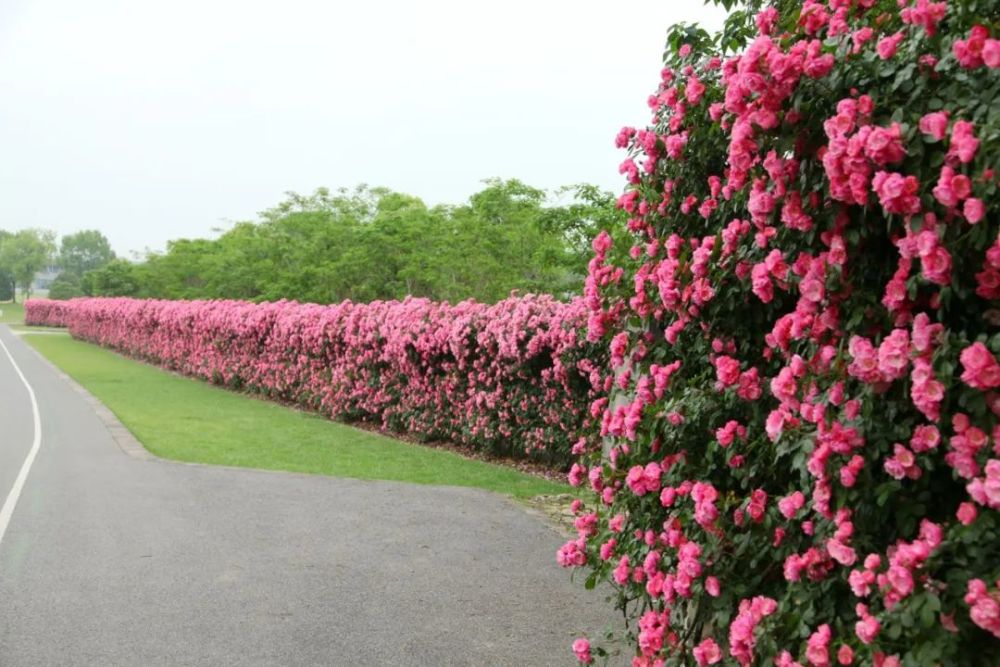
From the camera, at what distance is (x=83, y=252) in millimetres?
156375

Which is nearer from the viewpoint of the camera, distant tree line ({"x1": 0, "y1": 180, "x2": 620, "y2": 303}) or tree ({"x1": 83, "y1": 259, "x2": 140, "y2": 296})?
distant tree line ({"x1": 0, "y1": 180, "x2": 620, "y2": 303})

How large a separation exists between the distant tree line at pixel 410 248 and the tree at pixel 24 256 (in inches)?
4568

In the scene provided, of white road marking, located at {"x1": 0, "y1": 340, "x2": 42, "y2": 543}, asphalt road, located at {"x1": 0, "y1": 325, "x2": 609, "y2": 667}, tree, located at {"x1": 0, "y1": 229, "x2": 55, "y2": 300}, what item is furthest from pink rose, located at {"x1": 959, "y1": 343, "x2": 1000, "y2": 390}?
tree, located at {"x1": 0, "y1": 229, "x2": 55, "y2": 300}

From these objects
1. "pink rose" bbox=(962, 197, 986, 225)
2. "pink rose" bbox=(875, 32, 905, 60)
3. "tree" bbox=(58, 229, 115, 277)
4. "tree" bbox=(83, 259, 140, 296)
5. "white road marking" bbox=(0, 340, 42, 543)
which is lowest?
"white road marking" bbox=(0, 340, 42, 543)

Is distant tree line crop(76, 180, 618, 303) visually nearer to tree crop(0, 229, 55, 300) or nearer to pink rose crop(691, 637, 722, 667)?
pink rose crop(691, 637, 722, 667)

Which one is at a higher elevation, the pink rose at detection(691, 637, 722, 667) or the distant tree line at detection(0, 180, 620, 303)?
the distant tree line at detection(0, 180, 620, 303)

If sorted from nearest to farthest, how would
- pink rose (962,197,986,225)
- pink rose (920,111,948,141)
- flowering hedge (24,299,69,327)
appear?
pink rose (962,197,986,225), pink rose (920,111,948,141), flowering hedge (24,299,69,327)

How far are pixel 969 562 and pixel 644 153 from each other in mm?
2103

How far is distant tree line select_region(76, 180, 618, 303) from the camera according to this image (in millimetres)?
17312

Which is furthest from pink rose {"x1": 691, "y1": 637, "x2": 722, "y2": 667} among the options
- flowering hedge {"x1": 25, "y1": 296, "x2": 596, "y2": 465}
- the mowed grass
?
flowering hedge {"x1": 25, "y1": 296, "x2": 596, "y2": 465}

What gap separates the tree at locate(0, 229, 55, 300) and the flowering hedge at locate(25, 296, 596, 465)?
5614 inches

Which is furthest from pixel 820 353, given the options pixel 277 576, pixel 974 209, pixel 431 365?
pixel 431 365

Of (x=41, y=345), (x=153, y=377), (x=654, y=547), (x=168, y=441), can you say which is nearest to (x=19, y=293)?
(x=41, y=345)

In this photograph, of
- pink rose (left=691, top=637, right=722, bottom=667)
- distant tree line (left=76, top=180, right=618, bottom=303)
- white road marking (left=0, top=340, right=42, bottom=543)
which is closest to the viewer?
pink rose (left=691, top=637, right=722, bottom=667)
